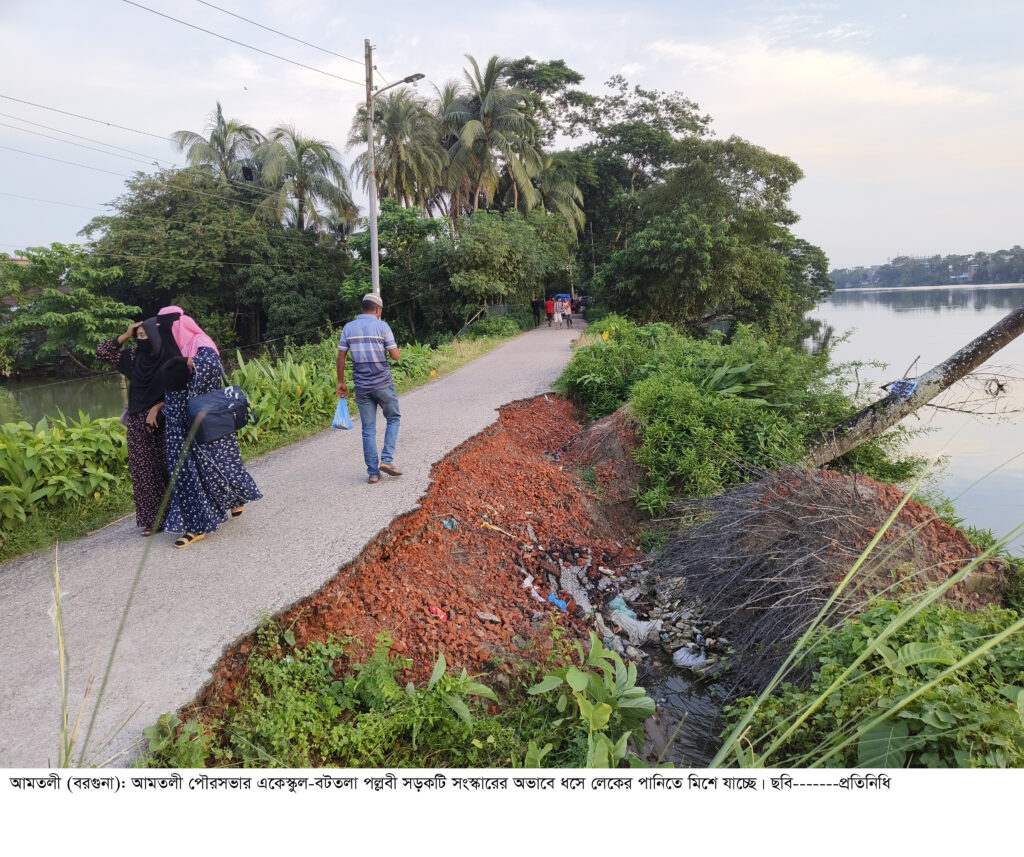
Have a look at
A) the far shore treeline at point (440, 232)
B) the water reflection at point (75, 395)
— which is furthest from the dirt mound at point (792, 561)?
the water reflection at point (75, 395)

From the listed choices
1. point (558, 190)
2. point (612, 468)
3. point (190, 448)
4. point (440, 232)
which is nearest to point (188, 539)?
point (190, 448)

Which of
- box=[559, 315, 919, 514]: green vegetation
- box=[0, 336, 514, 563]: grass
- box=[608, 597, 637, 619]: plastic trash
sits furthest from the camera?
box=[559, 315, 919, 514]: green vegetation

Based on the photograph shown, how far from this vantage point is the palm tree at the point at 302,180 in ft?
99.6

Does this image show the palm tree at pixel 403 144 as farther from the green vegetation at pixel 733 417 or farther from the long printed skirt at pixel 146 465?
the long printed skirt at pixel 146 465

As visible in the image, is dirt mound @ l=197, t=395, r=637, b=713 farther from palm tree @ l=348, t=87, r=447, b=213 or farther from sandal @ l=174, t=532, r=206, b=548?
palm tree @ l=348, t=87, r=447, b=213

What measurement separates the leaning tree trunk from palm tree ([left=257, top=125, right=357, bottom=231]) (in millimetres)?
29083

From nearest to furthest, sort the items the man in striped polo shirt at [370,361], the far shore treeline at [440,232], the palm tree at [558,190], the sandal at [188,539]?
the sandal at [188,539] → the man in striped polo shirt at [370,361] → the far shore treeline at [440,232] → the palm tree at [558,190]

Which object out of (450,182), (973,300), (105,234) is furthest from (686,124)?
(105,234)

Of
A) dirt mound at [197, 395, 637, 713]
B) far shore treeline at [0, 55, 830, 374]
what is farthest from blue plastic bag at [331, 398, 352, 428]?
far shore treeline at [0, 55, 830, 374]

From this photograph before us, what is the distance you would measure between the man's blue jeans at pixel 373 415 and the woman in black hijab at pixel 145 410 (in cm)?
148

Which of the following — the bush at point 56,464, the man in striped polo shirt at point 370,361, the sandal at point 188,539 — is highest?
the man in striped polo shirt at point 370,361

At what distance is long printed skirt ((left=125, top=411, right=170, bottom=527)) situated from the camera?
14.9 feet

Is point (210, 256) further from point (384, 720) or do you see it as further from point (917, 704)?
point (917, 704)
